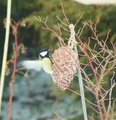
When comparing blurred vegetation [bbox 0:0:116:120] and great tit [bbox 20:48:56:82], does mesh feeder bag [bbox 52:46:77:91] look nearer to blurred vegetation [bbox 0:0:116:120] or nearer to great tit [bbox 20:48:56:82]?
great tit [bbox 20:48:56:82]

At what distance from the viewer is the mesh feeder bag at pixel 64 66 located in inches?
75.9

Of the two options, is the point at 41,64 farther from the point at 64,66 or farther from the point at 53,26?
the point at 53,26

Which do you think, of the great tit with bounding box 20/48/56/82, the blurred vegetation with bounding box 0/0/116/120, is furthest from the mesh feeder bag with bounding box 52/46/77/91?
the blurred vegetation with bounding box 0/0/116/120

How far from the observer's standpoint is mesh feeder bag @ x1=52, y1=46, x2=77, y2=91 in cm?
193

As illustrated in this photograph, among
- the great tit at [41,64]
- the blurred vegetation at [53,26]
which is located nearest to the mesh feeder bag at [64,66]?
the great tit at [41,64]

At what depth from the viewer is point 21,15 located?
6.04m

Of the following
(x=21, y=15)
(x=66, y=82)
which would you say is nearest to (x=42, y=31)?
(x=21, y=15)

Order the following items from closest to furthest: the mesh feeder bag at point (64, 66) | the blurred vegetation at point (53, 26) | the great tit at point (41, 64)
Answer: the mesh feeder bag at point (64, 66) → the great tit at point (41, 64) → the blurred vegetation at point (53, 26)

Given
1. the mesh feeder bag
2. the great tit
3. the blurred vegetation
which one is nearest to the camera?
the mesh feeder bag

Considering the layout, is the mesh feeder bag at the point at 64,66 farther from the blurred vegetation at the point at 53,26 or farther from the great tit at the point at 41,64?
the blurred vegetation at the point at 53,26

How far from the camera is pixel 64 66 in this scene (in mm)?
1981

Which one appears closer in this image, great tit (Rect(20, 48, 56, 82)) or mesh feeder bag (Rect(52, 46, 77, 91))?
mesh feeder bag (Rect(52, 46, 77, 91))

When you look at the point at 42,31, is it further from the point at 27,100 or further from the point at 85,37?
the point at 27,100

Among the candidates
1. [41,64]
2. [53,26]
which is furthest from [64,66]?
[53,26]
